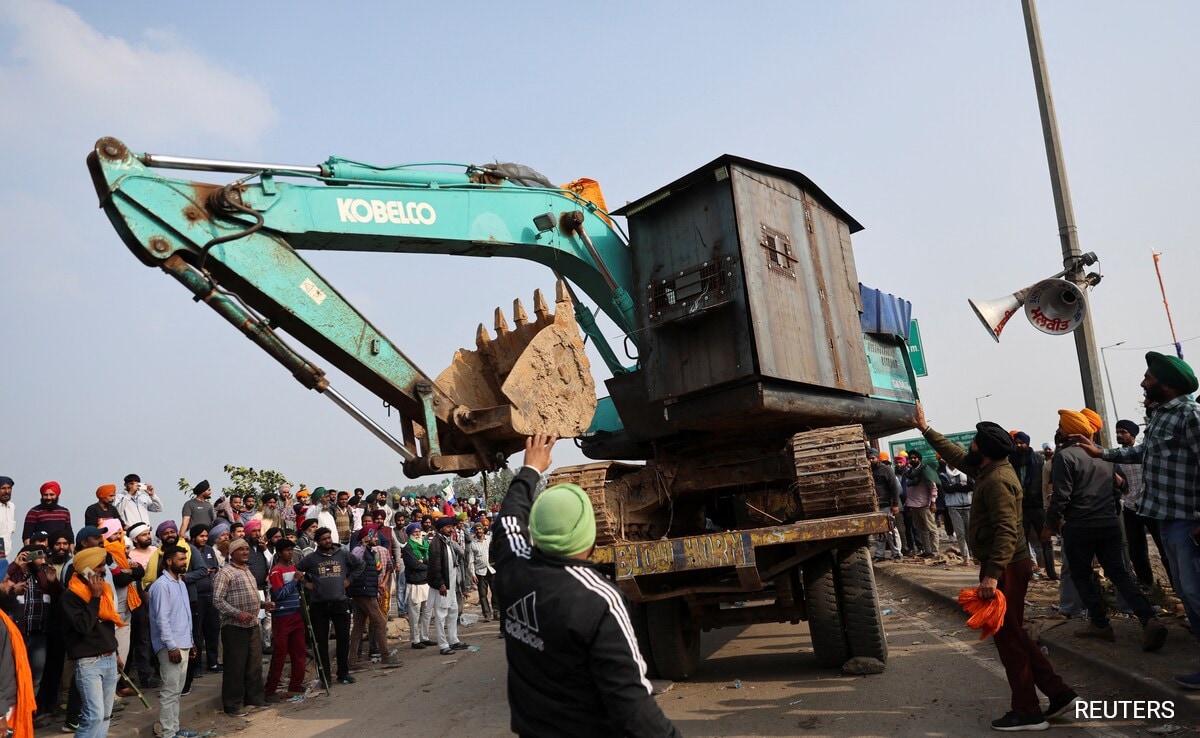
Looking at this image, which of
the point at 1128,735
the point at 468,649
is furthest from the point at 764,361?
the point at 468,649

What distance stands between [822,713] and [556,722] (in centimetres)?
352

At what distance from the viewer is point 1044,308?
8.99m

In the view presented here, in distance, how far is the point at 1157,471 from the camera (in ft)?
17.6

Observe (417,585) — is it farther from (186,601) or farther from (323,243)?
(323,243)

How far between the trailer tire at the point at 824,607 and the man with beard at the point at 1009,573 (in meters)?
1.51

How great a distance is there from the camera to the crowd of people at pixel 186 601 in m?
6.74

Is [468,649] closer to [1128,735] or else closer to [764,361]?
[764,361]

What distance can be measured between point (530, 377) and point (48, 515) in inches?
248

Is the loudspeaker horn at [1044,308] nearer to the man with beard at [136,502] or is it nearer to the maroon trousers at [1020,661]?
the maroon trousers at [1020,661]

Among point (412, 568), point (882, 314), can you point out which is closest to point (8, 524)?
point (412, 568)

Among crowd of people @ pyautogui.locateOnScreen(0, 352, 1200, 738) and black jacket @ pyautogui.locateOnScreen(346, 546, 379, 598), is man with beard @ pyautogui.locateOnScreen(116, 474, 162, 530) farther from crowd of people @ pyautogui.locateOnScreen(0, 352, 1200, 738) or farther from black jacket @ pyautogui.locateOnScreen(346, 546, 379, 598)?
black jacket @ pyautogui.locateOnScreen(346, 546, 379, 598)

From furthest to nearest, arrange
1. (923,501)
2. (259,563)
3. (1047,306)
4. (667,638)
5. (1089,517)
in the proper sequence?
(923,501), (259,563), (1047,306), (667,638), (1089,517)

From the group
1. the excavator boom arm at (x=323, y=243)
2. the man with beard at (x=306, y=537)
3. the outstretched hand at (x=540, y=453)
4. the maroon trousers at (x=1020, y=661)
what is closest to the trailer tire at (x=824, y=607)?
the maroon trousers at (x=1020, y=661)

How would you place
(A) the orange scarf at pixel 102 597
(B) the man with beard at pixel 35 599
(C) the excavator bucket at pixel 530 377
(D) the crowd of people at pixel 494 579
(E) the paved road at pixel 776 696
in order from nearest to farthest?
(D) the crowd of people at pixel 494 579 → (E) the paved road at pixel 776 696 → (C) the excavator bucket at pixel 530 377 → (A) the orange scarf at pixel 102 597 → (B) the man with beard at pixel 35 599
